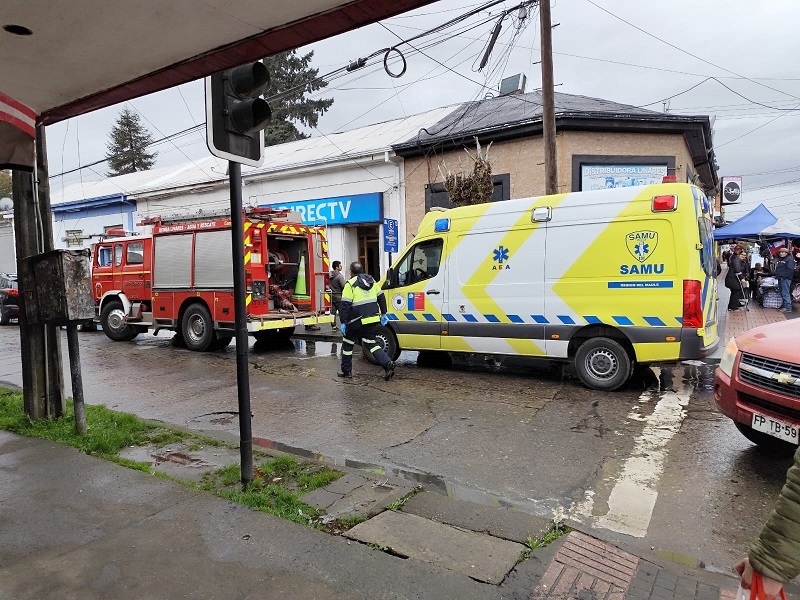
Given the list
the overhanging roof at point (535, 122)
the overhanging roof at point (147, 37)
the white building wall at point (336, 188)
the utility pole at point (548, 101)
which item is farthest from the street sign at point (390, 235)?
the overhanging roof at point (147, 37)

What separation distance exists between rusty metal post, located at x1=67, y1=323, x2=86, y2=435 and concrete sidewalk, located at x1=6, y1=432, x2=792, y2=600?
1.22 meters

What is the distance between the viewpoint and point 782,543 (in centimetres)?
159

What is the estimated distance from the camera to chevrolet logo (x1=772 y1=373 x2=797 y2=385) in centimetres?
408

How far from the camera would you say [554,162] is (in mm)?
11219

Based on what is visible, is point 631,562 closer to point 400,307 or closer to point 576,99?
point 400,307

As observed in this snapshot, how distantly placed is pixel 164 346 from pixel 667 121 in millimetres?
13211

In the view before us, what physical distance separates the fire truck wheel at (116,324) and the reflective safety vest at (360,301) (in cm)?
725

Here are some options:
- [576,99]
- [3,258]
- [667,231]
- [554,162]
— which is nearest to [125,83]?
[667,231]

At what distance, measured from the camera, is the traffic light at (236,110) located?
12.1ft

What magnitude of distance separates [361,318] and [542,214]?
3.02 metres

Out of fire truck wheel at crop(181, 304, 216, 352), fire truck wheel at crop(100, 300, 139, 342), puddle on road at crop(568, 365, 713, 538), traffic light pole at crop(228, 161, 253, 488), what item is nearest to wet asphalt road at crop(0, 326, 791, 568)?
puddle on road at crop(568, 365, 713, 538)

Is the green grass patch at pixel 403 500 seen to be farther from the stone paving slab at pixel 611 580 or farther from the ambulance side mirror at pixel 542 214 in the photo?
the ambulance side mirror at pixel 542 214

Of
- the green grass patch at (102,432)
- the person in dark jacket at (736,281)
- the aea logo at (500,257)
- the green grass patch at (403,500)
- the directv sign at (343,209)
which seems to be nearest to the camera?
the green grass patch at (403,500)

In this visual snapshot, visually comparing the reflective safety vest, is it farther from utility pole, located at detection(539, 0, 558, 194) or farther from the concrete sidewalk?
utility pole, located at detection(539, 0, 558, 194)
